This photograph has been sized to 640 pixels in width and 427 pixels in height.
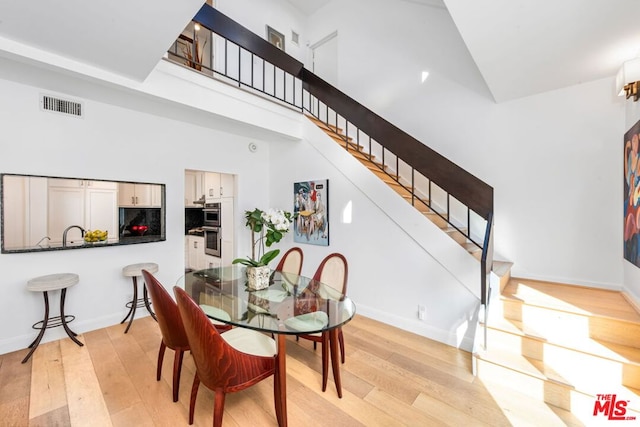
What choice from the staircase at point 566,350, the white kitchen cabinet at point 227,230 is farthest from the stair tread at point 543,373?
the white kitchen cabinet at point 227,230

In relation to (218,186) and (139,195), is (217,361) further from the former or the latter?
(218,186)

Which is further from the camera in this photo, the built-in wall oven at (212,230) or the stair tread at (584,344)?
the built-in wall oven at (212,230)

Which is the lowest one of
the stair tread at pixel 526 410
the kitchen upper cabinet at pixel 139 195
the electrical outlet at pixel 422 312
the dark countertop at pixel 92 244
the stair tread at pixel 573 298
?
the stair tread at pixel 526 410

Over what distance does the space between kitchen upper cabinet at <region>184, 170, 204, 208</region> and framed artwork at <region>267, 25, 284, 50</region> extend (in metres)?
2.99

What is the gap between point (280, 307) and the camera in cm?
188

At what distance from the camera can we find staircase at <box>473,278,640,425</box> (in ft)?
5.61

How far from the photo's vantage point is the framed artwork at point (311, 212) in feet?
12.1

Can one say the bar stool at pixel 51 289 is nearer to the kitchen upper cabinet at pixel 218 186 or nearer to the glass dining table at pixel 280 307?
the glass dining table at pixel 280 307

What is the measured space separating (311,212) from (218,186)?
196 cm

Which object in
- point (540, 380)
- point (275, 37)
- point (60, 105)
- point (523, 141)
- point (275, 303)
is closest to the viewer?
point (540, 380)

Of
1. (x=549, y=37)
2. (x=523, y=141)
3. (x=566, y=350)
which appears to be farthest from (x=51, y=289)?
(x=523, y=141)

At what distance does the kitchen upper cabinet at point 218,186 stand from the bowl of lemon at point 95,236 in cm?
175

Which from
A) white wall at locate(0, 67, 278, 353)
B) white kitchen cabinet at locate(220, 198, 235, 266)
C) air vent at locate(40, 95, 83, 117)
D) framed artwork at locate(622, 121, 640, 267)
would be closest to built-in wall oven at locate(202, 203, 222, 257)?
white kitchen cabinet at locate(220, 198, 235, 266)

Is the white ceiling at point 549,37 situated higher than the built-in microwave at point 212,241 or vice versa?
the white ceiling at point 549,37
